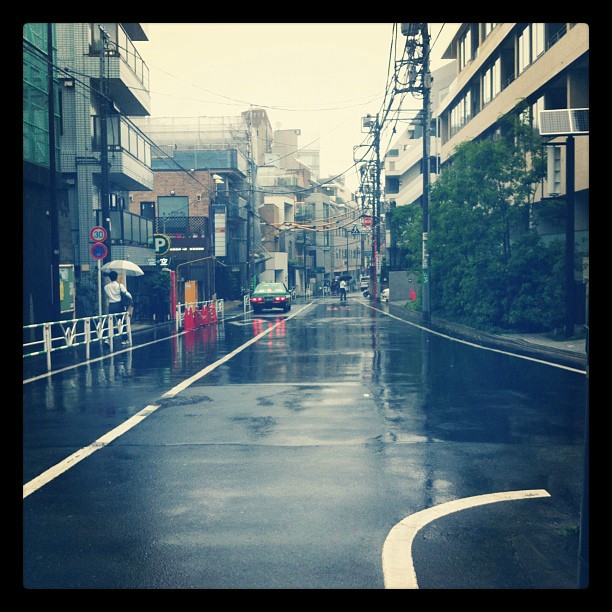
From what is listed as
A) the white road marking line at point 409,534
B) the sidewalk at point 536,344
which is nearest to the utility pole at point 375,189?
the sidewalk at point 536,344

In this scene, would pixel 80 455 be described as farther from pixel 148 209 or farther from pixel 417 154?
pixel 417 154

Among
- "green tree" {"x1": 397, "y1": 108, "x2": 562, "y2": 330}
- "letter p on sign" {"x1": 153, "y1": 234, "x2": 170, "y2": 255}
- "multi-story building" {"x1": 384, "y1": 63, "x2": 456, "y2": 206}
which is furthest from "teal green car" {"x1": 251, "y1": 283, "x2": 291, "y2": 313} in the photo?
"multi-story building" {"x1": 384, "y1": 63, "x2": 456, "y2": 206}

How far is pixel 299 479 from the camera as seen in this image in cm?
696

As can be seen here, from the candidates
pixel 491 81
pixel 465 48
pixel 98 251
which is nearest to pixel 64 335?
pixel 98 251

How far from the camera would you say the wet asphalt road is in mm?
4797

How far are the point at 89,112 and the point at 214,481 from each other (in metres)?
28.5

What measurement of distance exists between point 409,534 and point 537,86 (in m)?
28.8

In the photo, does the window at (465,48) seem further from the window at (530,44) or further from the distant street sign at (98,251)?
the distant street sign at (98,251)

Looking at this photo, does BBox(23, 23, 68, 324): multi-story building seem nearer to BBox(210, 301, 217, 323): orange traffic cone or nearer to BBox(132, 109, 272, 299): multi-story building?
BBox(210, 301, 217, 323): orange traffic cone

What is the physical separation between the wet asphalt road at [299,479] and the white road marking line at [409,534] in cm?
7

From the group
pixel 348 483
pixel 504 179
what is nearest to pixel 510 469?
pixel 348 483

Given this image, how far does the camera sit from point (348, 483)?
22.4 ft

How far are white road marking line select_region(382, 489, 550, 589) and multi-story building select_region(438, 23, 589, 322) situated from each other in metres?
12.8
